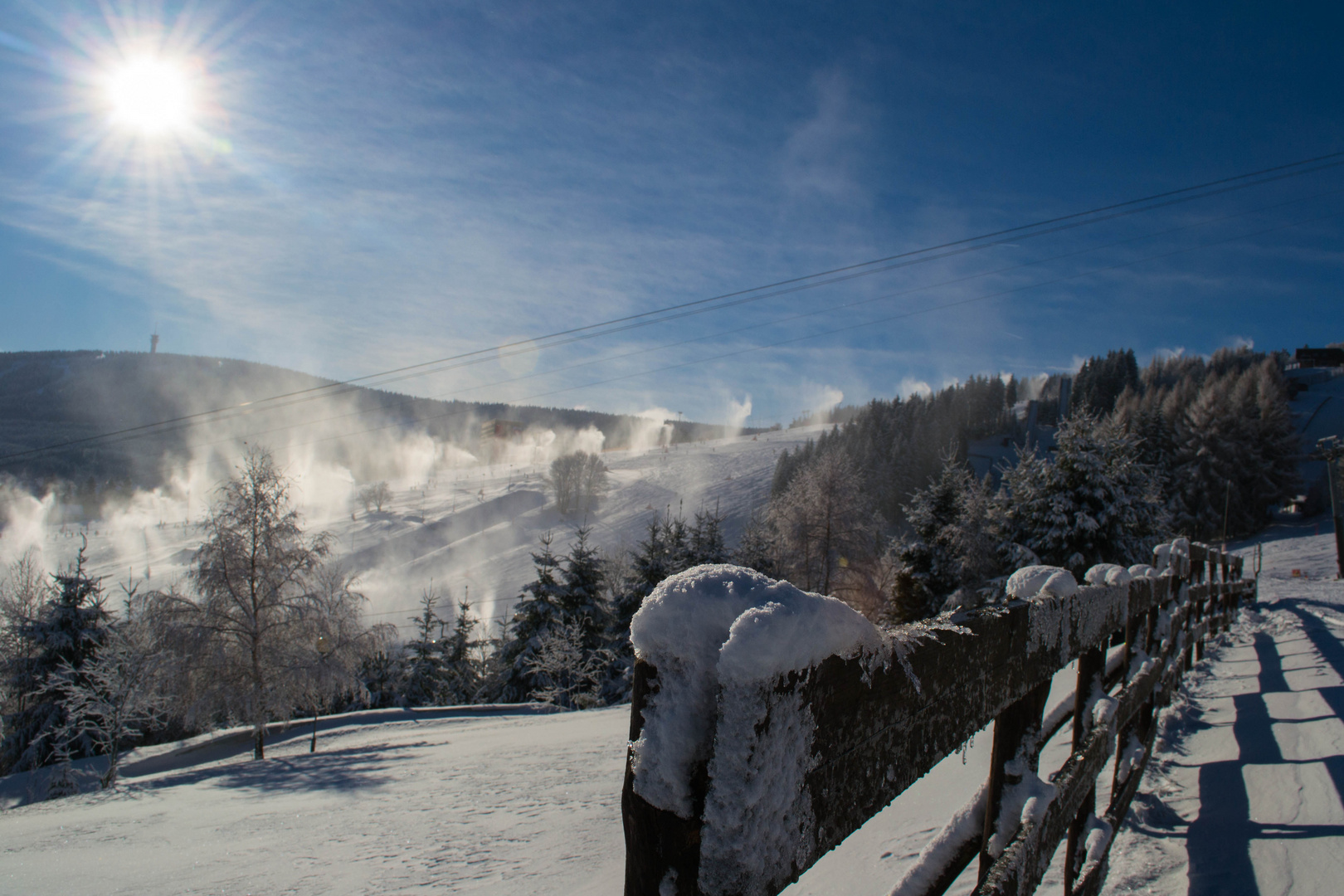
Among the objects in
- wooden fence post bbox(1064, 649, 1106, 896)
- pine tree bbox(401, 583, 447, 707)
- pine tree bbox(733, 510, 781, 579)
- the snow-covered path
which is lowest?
pine tree bbox(401, 583, 447, 707)

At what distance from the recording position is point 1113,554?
19453mm

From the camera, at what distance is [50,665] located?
82.4 feet

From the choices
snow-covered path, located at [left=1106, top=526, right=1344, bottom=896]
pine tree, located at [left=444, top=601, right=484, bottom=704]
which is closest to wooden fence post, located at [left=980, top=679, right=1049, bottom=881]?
snow-covered path, located at [left=1106, top=526, right=1344, bottom=896]

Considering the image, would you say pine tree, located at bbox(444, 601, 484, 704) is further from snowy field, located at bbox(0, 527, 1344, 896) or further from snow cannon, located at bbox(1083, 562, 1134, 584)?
snow cannon, located at bbox(1083, 562, 1134, 584)

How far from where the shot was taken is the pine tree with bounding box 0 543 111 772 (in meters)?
24.2

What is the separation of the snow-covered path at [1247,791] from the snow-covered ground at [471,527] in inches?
2300

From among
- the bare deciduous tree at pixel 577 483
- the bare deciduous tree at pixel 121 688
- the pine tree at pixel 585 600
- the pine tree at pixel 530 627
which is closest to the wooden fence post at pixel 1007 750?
the bare deciduous tree at pixel 121 688

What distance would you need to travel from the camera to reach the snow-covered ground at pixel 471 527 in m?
75.3

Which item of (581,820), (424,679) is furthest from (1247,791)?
(424,679)

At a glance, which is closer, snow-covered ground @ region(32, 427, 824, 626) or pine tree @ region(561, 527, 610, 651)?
pine tree @ region(561, 527, 610, 651)

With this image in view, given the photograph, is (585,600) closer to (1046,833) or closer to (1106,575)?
(1106,575)

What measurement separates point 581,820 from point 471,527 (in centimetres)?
9576

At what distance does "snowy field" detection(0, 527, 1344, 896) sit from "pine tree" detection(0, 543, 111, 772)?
59.8 ft

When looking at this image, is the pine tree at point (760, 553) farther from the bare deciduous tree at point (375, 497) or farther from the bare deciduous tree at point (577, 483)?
the bare deciduous tree at point (375, 497)
